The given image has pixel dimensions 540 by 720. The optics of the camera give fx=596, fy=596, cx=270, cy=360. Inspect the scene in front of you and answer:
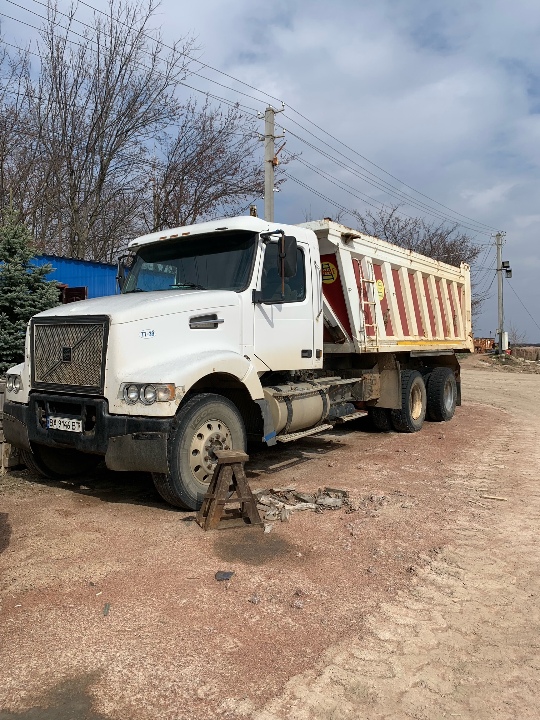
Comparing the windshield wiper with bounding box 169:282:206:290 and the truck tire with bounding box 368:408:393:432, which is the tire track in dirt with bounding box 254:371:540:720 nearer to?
the windshield wiper with bounding box 169:282:206:290

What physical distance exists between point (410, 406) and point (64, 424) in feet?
20.8

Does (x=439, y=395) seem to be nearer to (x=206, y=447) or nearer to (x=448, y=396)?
(x=448, y=396)

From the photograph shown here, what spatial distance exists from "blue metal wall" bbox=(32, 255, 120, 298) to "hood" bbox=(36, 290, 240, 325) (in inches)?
372

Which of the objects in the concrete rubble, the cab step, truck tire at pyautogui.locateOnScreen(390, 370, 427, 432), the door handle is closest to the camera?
the concrete rubble

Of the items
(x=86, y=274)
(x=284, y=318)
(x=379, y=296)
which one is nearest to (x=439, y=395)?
(x=379, y=296)

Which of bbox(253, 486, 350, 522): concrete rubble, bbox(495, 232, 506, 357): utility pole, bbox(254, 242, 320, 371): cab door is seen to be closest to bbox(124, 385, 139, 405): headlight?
bbox(253, 486, 350, 522): concrete rubble

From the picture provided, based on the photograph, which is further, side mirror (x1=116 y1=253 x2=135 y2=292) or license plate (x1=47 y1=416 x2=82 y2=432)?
side mirror (x1=116 y1=253 x2=135 y2=292)

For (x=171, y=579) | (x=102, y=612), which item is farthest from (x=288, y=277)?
(x=102, y=612)

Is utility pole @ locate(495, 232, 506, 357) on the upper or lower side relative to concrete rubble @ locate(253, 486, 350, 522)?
upper

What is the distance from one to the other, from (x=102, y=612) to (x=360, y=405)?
6.62 meters

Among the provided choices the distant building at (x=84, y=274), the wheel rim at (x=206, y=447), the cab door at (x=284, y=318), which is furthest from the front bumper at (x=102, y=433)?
the distant building at (x=84, y=274)

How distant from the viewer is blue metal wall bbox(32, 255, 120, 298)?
1472cm

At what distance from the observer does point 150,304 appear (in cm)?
531

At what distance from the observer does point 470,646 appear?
3.10 m
